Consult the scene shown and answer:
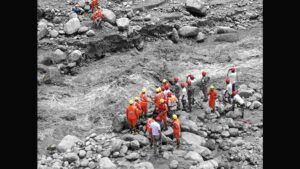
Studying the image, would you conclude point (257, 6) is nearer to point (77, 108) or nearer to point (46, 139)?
point (77, 108)

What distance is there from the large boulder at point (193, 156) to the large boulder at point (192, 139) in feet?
2.13

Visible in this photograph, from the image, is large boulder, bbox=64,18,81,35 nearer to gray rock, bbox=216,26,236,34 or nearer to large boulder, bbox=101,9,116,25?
large boulder, bbox=101,9,116,25

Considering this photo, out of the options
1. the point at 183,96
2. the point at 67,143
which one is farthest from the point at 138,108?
the point at 67,143

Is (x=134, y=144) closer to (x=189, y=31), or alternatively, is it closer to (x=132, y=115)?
(x=132, y=115)

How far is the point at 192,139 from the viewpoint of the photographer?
437 inches

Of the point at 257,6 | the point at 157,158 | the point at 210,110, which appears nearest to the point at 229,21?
the point at 257,6

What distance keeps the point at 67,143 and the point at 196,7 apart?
13.5 m

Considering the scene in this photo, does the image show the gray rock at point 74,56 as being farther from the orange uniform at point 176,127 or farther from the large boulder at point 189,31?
the orange uniform at point 176,127

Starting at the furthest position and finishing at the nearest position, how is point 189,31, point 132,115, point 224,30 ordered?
point 224,30
point 189,31
point 132,115

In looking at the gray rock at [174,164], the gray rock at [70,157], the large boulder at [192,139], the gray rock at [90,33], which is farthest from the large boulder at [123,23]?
the gray rock at [174,164]

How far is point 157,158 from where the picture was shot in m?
10.2

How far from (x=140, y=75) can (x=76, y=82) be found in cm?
337

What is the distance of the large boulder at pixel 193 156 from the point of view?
10087 millimetres

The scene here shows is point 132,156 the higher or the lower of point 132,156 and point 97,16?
the lower
